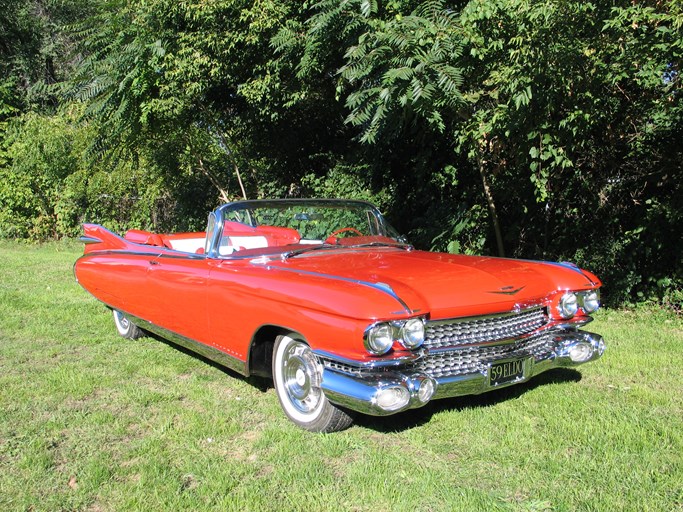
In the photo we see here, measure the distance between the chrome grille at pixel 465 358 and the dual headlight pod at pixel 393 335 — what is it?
17cm

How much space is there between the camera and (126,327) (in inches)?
237

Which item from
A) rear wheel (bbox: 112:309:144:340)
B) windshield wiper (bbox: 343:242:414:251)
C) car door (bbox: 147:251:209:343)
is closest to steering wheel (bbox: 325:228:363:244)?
windshield wiper (bbox: 343:242:414:251)

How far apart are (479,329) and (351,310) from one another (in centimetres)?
88

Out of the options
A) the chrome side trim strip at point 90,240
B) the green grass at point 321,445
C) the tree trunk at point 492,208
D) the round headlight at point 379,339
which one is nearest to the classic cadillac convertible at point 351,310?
the round headlight at point 379,339

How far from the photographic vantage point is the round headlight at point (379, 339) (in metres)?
2.99

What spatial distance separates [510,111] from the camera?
5.71 m

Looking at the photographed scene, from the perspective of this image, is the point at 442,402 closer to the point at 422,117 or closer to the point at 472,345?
the point at 472,345

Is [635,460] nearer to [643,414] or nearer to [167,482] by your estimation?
[643,414]

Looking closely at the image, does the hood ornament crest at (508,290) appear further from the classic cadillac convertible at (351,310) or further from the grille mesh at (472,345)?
the grille mesh at (472,345)

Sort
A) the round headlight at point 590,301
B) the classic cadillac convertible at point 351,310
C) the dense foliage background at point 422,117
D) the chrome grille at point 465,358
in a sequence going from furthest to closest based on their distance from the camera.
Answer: the dense foliage background at point 422,117 < the round headlight at point 590,301 < the chrome grille at point 465,358 < the classic cadillac convertible at point 351,310

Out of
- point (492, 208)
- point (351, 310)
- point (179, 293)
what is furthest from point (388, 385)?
point (492, 208)

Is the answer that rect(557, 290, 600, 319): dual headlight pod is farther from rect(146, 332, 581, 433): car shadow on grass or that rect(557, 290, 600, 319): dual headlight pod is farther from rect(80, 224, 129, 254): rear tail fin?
rect(80, 224, 129, 254): rear tail fin

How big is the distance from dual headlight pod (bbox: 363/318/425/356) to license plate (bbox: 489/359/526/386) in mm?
552

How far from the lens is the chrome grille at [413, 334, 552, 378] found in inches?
128
